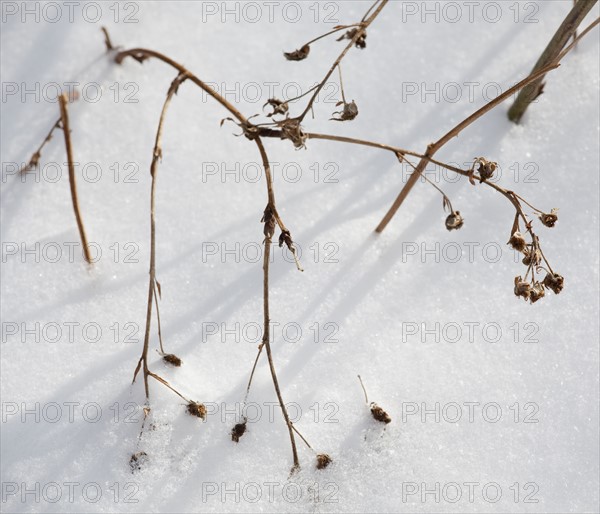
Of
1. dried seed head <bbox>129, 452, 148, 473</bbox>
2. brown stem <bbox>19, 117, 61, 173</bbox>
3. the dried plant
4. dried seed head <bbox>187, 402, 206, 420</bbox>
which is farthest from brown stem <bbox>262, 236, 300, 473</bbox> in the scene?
brown stem <bbox>19, 117, 61, 173</bbox>

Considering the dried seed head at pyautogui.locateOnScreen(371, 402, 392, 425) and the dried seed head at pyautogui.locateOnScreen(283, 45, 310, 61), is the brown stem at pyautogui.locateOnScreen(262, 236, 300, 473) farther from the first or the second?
the dried seed head at pyautogui.locateOnScreen(283, 45, 310, 61)

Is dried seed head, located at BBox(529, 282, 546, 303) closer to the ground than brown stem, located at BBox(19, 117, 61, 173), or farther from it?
closer to the ground

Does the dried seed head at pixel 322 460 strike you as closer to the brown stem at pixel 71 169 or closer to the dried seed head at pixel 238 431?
the dried seed head at pixel 238 431

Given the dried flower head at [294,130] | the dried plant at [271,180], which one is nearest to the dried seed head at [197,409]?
the dried plant at [271,180]

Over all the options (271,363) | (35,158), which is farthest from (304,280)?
(35,158)

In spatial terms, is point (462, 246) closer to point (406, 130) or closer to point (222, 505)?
point (406, 130)

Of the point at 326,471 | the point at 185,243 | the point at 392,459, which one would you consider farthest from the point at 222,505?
the point at 185,243
